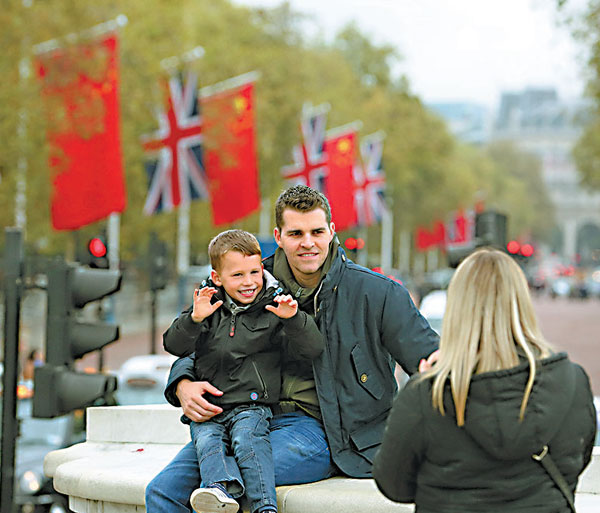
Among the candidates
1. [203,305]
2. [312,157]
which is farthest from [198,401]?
[312,157]

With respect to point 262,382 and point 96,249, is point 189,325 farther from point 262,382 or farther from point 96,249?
point 96,249

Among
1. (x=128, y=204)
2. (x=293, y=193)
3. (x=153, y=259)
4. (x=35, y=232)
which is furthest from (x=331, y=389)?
(x=128, y=204)

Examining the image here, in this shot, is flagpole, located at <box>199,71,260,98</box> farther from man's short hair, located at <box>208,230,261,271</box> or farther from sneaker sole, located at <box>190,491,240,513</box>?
sneaker sole, located at <box>190,491,240,513</box>

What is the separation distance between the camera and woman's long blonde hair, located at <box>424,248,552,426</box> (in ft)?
10.4

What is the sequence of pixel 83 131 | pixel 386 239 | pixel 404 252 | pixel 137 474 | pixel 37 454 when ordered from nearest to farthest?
pixel 137 474 < pixel 37 454 < pixel 83 131 < pixel 386 239 < pixel 404 252

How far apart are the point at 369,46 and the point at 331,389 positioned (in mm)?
66229

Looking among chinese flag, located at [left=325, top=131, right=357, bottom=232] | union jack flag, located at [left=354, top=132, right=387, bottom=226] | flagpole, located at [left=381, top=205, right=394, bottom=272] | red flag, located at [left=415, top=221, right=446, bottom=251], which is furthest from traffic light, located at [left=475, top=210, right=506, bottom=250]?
red flag, located at [left=415, top=221, right=446, bottom=251]

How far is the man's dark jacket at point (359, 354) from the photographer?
15.0 ft

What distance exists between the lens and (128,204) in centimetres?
3450

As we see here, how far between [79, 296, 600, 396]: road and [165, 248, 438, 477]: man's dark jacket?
1613 cm

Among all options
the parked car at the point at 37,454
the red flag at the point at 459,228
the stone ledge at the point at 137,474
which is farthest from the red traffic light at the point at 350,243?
the red flag at the point at 459,228

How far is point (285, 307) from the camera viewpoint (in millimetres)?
4277

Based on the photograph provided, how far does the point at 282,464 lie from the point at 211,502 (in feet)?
1.39

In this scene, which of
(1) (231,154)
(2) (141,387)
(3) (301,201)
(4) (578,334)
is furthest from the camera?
(4) (578,334)
